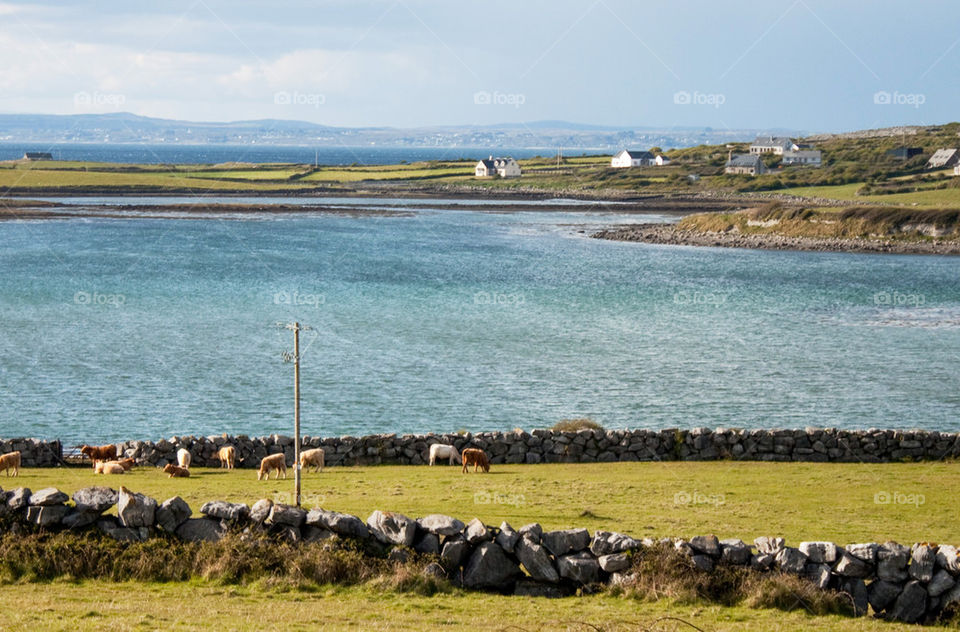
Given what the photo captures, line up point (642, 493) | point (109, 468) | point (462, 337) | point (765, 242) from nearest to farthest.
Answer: point (642, 493), point (109, 468), point (462, 337), point (765, 242)

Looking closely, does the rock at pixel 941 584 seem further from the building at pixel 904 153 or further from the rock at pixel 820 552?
the building at pixel 904 153

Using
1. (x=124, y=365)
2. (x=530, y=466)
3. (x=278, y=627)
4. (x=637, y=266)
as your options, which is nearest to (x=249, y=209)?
(x=637, y=266)

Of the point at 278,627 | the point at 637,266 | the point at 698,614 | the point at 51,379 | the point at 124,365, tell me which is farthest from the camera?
the point at 637,266

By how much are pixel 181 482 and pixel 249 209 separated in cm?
11526

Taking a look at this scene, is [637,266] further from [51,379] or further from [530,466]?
[530,466]

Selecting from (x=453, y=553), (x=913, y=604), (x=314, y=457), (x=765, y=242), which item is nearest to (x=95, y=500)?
(x=453, y=553)

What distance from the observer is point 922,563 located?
43.5ft

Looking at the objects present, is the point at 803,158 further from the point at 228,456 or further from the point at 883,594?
the point at 883,594

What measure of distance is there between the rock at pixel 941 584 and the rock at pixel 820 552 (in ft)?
3.87

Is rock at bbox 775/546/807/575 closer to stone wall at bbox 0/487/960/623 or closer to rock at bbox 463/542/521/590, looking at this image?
stone wall at bbox 0/487/960/623

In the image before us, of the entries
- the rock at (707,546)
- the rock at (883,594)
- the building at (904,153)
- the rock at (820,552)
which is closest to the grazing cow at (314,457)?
the rock at (707,546)

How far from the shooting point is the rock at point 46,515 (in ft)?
46.6

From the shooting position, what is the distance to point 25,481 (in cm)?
2180

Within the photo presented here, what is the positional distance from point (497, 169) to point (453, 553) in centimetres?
18546
